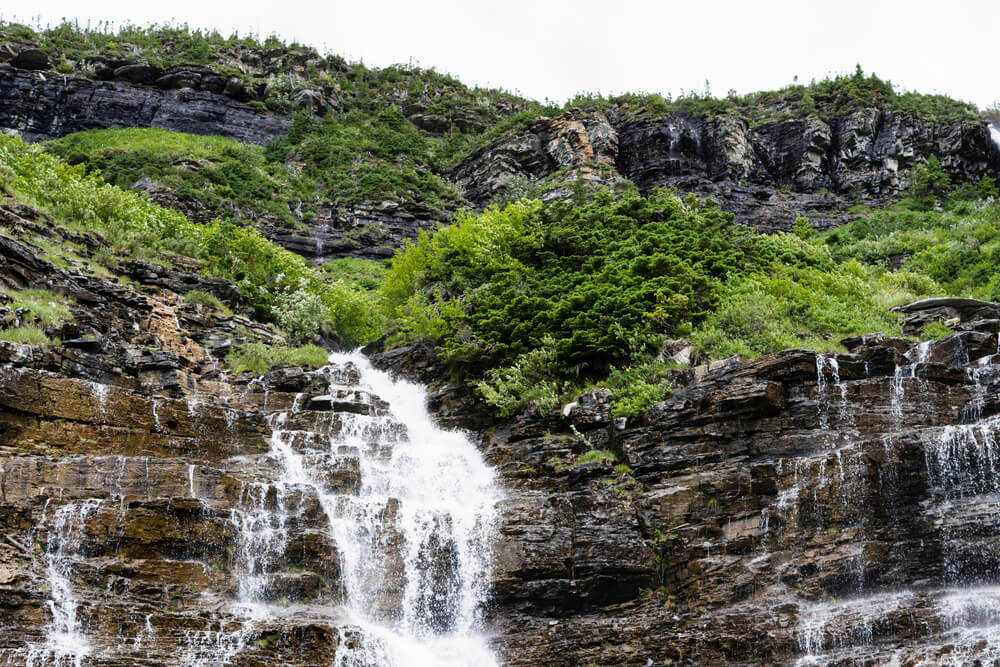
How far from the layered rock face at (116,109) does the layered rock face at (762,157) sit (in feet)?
71.9

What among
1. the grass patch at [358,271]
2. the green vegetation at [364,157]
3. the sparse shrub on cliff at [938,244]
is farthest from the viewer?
the green vegetation at [364,157]

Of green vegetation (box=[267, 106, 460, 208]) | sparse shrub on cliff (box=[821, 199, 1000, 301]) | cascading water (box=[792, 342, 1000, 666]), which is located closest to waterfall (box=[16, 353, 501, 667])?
cascading water (box=[792, 342, 1000, 666])

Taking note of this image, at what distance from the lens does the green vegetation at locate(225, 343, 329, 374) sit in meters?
28.0

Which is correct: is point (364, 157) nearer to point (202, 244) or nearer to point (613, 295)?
point (202, 244)

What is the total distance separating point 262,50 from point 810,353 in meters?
67.6

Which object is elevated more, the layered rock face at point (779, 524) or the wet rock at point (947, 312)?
the wet rock at point (947, 312)

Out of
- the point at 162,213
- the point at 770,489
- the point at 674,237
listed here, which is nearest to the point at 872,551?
the point at 770,489

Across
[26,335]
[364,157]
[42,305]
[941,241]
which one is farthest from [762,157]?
[26,335]

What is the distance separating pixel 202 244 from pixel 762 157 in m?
38.7

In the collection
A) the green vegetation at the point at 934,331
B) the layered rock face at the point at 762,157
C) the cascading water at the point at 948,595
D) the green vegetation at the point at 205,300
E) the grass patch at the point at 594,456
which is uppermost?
the layered rock face at the point at 762,157

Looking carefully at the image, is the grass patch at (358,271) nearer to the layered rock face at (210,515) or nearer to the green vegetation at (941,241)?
the layered rock face at (210,515)

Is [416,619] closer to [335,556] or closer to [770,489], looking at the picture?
[335,556]

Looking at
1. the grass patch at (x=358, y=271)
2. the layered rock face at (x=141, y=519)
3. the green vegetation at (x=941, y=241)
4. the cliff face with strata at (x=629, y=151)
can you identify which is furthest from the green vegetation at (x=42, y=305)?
the green vegetation at (x=941, y=241)

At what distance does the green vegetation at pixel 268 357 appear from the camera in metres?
28.0
